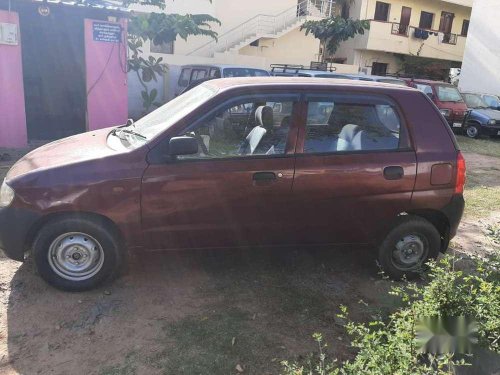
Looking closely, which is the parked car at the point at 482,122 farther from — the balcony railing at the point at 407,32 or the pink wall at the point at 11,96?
the pink wall at the point at 11,96

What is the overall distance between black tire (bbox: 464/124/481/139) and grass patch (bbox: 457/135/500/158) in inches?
10.0

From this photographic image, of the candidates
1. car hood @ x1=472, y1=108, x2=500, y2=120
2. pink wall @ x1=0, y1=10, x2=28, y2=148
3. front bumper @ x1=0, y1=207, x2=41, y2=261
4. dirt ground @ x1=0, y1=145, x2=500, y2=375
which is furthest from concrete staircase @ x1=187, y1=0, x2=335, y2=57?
front bumper @ x1=0, y1=207, x2=41, y2=261

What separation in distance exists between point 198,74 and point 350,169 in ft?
35.2

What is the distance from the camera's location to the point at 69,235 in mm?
3578

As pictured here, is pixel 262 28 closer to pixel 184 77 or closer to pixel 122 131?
pixel 184 77

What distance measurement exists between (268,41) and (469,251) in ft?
65.6

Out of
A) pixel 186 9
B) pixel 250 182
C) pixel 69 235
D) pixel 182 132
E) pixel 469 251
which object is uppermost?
pixel 186 9

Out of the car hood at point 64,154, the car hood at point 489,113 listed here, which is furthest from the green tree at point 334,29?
the car hood at point 64,154

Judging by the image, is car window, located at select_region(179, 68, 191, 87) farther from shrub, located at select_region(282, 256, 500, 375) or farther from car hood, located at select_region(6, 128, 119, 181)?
shrub, located at select_region(282, 256, 500, 375)

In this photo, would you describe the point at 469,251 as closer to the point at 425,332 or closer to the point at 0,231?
the point at 425,332

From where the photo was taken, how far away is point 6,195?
3.52 meters

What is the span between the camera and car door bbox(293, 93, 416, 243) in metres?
3.88

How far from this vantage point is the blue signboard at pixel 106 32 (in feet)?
29.2

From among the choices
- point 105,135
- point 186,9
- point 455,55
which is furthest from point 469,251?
point 455,55
